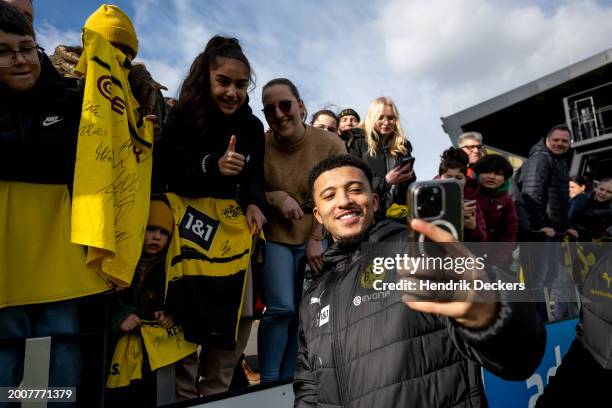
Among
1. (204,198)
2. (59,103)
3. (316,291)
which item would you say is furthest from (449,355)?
(59,103)

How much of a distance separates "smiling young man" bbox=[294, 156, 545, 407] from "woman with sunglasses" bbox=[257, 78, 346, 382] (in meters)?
0.65

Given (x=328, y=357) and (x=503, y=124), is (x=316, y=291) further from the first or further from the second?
(x=503, y=124)

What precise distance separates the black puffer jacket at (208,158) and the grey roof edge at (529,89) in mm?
12953

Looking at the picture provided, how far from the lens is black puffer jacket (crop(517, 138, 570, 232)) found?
472 cm

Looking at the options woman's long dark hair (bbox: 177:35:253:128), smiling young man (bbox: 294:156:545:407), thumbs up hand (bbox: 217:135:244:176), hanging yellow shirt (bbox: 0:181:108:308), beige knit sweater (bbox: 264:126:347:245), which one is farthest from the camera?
beige knit sweater (bbox: 264:126:347:245)

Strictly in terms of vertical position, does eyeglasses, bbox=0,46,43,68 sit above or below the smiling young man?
above

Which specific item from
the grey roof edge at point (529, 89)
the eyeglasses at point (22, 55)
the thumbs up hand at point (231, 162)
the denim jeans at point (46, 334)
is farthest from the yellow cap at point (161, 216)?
the grey roof edge at point (529, 89)

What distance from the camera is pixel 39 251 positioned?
5.47 feet

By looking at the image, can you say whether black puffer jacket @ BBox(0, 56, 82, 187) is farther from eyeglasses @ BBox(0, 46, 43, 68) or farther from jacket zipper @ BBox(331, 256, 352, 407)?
jacket zipper @ BBox(331, 256, 352, 407)

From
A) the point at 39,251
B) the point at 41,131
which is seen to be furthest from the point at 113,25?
the point at 39,251

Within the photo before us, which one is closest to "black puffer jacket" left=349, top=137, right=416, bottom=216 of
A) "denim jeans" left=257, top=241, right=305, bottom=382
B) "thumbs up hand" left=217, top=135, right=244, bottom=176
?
"denim jeans" left=257, top=241, right=305, bottom=382

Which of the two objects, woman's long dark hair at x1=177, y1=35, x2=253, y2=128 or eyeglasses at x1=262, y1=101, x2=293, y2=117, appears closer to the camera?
woman's long dark hair at x1=177, y1=35, x2=253, y2=128

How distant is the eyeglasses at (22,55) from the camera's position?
161 centimetres

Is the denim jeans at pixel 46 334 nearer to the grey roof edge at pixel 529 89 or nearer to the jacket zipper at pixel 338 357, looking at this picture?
the jacket zipper at pixel 338 357
